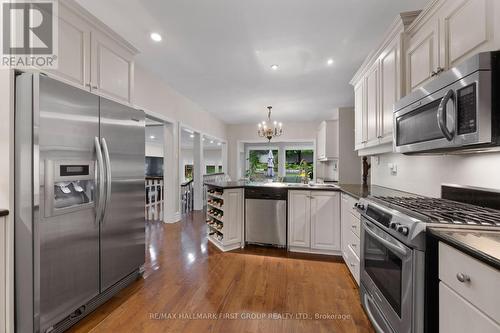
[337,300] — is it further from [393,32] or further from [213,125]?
[213,125]

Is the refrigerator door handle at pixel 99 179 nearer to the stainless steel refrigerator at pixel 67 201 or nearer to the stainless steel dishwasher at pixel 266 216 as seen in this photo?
the stainless steel refrigerator at pixel 67 201

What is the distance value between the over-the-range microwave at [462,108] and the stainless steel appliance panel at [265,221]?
6.42 feet

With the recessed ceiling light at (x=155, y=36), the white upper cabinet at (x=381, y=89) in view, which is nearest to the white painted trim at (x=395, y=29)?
the white upper cabinet at (x=381, y=89)

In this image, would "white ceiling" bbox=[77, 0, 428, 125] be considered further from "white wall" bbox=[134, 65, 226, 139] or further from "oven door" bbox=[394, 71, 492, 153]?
"oven door" bbox=[394, 71, 492, 153]

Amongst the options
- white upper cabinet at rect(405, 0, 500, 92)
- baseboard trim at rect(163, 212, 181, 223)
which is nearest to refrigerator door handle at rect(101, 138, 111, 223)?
white upper cabinet at rect(405, 0, 500, 92)

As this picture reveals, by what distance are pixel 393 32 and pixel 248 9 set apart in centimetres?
134

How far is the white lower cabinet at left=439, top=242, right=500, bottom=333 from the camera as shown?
735 millimetres

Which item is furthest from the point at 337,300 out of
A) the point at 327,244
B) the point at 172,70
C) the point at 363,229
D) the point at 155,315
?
the point at 172,70

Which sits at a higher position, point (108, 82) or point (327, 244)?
point (108, 82)

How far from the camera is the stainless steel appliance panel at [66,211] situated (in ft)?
4.67

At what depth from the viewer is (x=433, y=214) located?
1222mm

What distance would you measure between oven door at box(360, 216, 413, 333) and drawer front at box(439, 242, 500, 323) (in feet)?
0.59

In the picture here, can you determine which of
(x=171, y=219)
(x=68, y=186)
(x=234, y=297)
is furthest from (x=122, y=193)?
(x=171, y=219)

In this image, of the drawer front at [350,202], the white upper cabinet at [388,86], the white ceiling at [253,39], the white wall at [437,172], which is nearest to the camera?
the white wall at [437,172]
